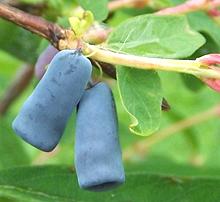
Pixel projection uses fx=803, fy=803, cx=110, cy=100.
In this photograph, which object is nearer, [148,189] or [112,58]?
[112,58]

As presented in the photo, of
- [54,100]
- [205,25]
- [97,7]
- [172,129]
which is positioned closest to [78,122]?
[54,100]

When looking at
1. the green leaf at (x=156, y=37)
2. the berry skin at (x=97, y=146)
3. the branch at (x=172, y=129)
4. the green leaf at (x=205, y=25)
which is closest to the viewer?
the berry skin at (x=97, y=146)

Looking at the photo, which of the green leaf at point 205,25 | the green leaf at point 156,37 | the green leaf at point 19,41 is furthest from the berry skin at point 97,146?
the green leaf at point 19,41

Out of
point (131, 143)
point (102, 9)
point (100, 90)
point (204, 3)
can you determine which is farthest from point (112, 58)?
point (131, 143)

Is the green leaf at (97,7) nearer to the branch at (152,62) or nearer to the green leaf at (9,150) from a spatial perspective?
the branch at (152,62)

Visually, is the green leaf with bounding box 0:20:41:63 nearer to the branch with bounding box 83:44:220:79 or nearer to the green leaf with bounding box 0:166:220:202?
the green leaf with bounding box 0:166:220:202

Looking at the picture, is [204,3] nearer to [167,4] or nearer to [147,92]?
[167,4]
